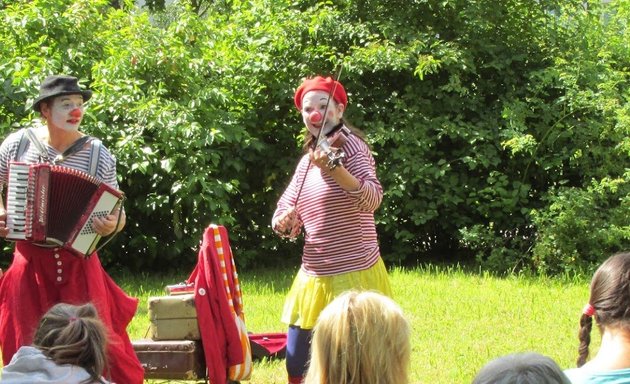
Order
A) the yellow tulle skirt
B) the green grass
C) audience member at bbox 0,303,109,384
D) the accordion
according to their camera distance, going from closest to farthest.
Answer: audience member at bbox 0,303,109,384 < the accordion < the yellow tulle skirt < the green grass

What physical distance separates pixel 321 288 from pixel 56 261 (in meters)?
1.27

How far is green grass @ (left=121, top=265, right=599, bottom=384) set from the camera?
6.27 m

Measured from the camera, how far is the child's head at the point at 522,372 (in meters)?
2.26

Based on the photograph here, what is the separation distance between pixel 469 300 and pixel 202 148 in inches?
113

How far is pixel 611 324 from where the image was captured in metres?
3.29

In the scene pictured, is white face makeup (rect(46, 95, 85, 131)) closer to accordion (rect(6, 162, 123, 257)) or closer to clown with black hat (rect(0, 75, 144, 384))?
clown with black hat (rect(0, 75, 144, 384))

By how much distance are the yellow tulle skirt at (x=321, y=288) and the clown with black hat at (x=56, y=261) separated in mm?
844

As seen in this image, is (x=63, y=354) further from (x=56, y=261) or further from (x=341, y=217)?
(x=341, y=217)

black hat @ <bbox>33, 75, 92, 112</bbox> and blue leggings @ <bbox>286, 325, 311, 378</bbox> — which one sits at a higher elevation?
black hat @ <bbox>33, 75, 92, 112</bbox>

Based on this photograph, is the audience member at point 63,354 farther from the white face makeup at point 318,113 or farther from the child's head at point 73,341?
the white face makeup at point 318,113

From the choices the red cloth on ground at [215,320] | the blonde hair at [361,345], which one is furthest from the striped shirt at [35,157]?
the blonde hair at [361,345]

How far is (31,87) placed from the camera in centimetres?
888

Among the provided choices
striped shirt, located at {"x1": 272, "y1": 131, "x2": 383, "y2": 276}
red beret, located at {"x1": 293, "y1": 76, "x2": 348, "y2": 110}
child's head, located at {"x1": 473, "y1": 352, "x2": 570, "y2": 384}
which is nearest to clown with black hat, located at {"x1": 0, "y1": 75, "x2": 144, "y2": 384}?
striped shirt, located at {"x1": 272, "y1": 131, "x2": 383, "y2": 276}

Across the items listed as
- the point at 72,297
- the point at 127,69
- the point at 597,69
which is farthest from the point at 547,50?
the point at 72,297
